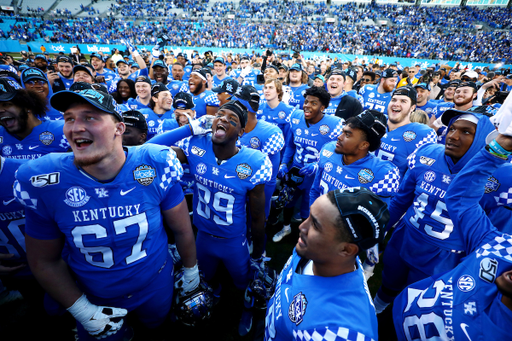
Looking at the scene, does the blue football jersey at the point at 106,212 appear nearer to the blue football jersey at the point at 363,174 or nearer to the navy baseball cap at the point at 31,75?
the blue football jersey at the point at 363,174

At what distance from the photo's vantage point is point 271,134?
445 cm

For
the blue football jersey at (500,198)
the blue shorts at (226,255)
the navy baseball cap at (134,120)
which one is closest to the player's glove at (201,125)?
the navy baseball cap at (134,120)

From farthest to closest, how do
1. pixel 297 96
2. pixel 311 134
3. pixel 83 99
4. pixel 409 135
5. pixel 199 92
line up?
pixel 297 96 → pixel 199 92 → pixel 311 134 → pixel 409 135 → pixel 83 99

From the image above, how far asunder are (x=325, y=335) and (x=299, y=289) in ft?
1.15

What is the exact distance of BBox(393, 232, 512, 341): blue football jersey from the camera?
1.46 meters

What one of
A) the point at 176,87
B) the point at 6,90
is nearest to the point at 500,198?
the point at 6,90

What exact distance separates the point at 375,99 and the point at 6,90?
29.1ft

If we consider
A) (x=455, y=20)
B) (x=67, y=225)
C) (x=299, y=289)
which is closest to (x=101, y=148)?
(x=67, y=225)

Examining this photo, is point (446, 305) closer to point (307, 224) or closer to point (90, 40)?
point (307, 224)

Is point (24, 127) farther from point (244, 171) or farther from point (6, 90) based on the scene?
point (244, 171)

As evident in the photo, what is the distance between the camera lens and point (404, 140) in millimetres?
4590

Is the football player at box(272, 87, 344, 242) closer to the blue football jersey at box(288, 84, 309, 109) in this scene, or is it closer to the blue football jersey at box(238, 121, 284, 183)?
the blue football jersey at box(238, 121, 284, 183)

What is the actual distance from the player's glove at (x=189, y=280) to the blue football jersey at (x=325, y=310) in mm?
1202

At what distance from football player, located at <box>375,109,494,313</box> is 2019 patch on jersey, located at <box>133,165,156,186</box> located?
3.03 metres
